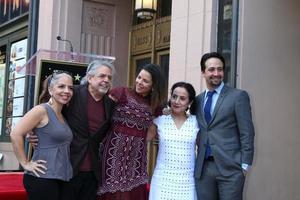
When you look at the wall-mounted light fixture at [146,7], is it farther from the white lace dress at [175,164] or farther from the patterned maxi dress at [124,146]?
the white lace dress at [175,164]

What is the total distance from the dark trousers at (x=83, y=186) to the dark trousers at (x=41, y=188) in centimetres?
14

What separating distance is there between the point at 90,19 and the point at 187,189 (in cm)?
644

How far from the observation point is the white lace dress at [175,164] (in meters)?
4.33

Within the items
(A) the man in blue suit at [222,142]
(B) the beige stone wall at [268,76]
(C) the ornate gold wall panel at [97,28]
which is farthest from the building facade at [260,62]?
(C) the ornate gold wall panel at [97,28]

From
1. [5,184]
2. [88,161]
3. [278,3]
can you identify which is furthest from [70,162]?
[278,3]

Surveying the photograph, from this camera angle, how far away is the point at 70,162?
13.4 ft

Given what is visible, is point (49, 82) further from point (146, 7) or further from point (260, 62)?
point (146, 7)

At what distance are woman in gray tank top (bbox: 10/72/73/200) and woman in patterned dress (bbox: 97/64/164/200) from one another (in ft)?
1.31

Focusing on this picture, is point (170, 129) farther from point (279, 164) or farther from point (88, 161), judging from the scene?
point (279, 164)

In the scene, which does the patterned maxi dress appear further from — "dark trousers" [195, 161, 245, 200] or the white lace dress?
"dark trousers" [195, 161, 245, 200]

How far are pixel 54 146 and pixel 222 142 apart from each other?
1.35 meters

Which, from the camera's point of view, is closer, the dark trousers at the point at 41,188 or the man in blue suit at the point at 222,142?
the dark trousers at the point at 41,188

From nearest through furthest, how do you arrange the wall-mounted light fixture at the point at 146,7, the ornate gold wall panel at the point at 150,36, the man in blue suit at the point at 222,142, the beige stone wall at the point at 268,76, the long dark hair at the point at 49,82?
the long dark hair at the point at 49,82 < the man in blue suit at the point at 222,142 < the beige stone wall at the point at 268,76 < the wall-mounted light fixture at the point at 146,7 < the ornate gold wall panel at the point at 150,36

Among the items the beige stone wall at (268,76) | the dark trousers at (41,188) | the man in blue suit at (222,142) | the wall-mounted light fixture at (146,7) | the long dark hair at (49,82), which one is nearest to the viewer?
the dark trousers at (41,188)
